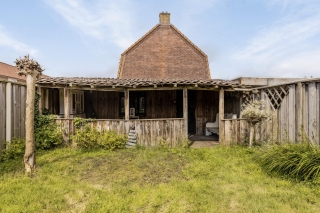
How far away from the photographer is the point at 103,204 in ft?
12.4

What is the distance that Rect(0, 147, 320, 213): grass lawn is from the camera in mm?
3707

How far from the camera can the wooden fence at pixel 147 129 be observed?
8078 mm

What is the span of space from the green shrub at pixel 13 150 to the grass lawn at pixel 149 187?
502 millimetres

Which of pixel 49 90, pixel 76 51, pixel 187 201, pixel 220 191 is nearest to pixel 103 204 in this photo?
pixel 187 201

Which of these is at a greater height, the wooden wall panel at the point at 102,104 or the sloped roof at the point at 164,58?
the sloped roof at the point at 164,58

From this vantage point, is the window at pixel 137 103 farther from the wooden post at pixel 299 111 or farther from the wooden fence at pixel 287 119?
the wooden post at pixel 299 111

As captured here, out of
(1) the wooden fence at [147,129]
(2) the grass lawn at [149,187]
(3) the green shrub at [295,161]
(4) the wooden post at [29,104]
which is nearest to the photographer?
(2) the grass lawn at [149,187]

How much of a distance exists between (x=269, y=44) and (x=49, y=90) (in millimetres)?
13293

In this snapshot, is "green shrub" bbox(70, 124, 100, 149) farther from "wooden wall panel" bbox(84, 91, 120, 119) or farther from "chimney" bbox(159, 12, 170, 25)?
"chimney" bbox(159, 12, 170, 25)

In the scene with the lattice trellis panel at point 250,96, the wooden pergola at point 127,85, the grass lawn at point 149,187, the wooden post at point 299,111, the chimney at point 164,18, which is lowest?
the grass lawn at point 149,187

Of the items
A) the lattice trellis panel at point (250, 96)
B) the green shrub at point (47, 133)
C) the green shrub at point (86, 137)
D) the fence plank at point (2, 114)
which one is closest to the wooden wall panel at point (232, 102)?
the lattice trellis panel at point (250, 96)

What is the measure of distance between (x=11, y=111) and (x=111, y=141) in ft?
12.2

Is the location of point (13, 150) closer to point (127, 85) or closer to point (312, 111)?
point (127, 85)

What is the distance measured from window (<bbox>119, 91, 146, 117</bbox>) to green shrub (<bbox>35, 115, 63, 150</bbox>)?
4958 millimetres
